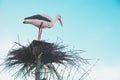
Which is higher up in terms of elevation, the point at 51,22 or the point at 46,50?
the point at 51,22

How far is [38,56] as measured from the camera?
5.24 meters

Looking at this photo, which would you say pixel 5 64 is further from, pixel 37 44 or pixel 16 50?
pixel 37 44

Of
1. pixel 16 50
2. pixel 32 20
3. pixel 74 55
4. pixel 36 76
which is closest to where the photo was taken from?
pixel 36 76

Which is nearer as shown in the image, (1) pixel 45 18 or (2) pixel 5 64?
(2) pixel 5 64

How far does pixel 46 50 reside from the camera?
5469 millimetres

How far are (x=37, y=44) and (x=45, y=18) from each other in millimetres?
1276

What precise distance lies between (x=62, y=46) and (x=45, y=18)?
1.34 m

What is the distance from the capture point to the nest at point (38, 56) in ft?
17.9

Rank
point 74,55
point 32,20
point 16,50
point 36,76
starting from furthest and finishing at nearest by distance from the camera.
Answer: point 32,20 < point 16,50 < point 74,55 < point 36,76

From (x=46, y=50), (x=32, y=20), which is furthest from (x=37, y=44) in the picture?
(x=32, y=20)

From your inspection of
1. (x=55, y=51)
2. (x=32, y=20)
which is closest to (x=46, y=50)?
(x=55, y=51)

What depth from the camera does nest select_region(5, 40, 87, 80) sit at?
17.9ft

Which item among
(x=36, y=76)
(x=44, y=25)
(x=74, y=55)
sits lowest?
(x=36, y=76)

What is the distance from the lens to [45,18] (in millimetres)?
6684
